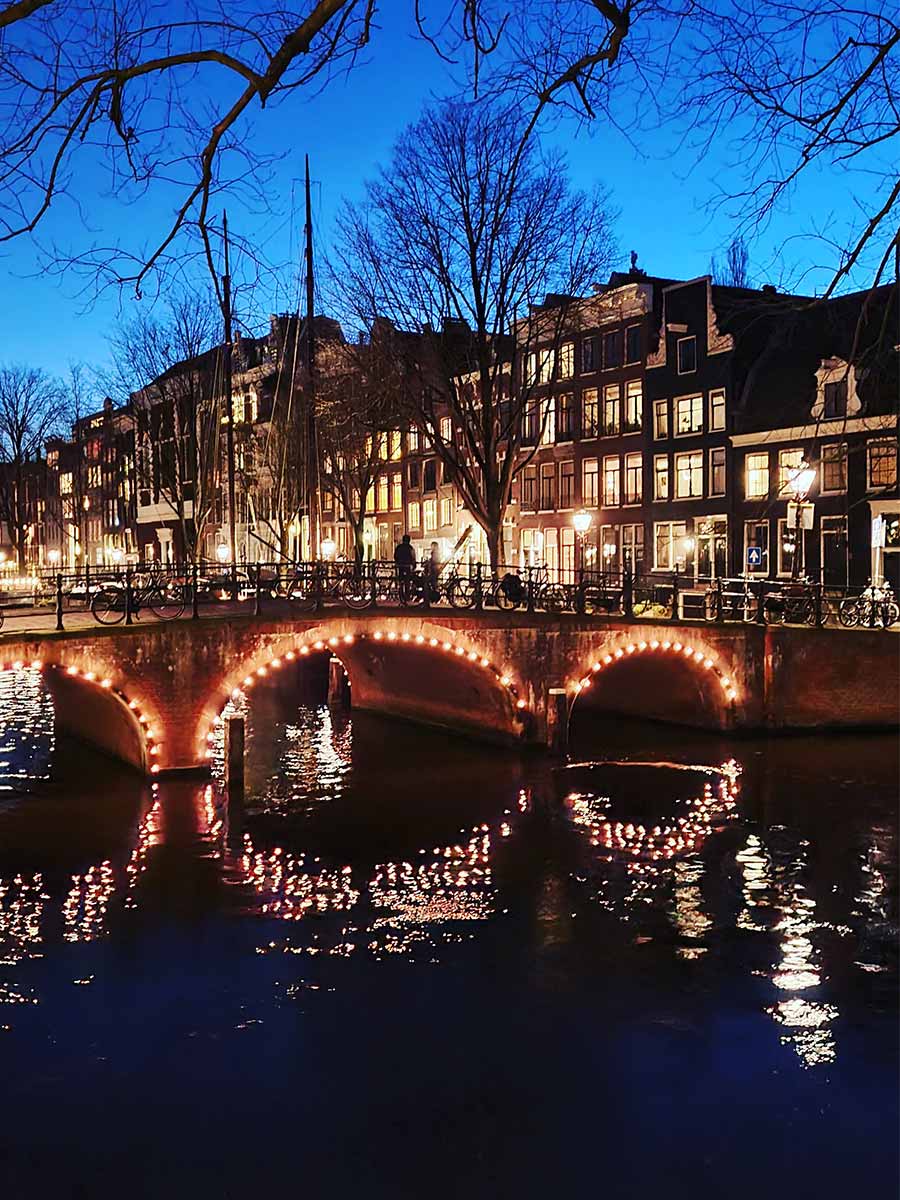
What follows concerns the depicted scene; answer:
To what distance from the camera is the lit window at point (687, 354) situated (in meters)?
43.9

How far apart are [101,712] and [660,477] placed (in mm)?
24350

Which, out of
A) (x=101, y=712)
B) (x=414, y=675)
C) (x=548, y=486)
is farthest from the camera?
(x=548, y=486)

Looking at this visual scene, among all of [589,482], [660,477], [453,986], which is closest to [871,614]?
[660,477]

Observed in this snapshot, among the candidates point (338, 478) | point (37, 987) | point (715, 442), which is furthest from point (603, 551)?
point (37, 987)

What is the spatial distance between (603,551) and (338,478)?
11.0 m

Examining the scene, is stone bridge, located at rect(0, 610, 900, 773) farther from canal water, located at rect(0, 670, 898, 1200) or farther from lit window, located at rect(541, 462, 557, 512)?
lit window, located at rect(541, 462, 557, 512)

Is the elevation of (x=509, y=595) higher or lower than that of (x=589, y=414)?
lower

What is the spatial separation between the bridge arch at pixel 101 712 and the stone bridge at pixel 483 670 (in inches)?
1.7

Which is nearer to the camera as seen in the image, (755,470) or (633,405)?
(755,470)

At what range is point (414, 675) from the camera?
34.1 metres

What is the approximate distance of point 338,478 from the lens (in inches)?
1822

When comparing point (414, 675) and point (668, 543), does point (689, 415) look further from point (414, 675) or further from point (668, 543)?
point (414, 675)

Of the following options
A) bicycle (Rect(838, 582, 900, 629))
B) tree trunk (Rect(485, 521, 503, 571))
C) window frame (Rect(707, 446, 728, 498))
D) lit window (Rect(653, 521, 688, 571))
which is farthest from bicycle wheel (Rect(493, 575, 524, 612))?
lit window (Rect(653, 521, 688, 571))

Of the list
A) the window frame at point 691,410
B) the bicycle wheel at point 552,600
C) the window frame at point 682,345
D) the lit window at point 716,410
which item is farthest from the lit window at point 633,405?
the bicycle wheel at point 552,600
